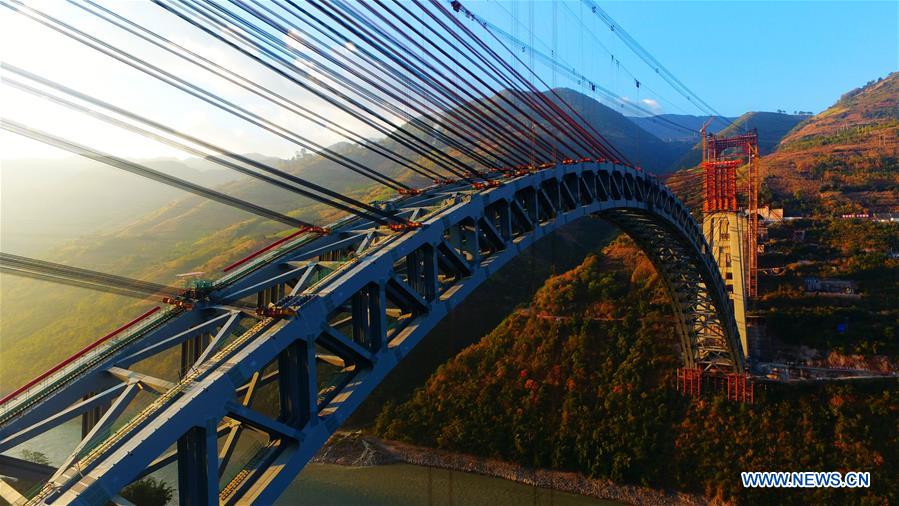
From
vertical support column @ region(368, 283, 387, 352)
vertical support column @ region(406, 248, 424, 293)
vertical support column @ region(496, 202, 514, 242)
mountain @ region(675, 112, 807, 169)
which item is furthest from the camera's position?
mountain @ region(675, 112, 807, 169)

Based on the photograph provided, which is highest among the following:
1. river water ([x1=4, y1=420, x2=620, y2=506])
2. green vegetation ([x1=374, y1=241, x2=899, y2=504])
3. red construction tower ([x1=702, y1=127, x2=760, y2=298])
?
red construction tower ([x1=702, y1=127, x2=760, y2=298])

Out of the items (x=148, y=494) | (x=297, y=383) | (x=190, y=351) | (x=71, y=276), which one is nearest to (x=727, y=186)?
(x=297, y=383)

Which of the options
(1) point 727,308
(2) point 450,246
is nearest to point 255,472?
(2) point 450,246

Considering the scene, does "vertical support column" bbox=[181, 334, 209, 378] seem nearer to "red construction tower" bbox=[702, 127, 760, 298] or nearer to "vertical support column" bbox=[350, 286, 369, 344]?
"vertical support column" bbox=[350, 286, 369, 344]

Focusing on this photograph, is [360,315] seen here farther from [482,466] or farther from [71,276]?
[482,466]

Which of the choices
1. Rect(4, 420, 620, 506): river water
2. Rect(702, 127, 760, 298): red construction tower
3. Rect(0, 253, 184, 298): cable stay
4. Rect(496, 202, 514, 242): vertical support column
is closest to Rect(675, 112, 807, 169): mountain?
Rect(702, 127, 760, 298): red construction tower

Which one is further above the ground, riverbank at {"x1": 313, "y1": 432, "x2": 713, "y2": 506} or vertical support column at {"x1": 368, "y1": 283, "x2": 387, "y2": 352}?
vertical support column at {"x1": 368, "y1": 283, "x2": 387, "y2": 352}

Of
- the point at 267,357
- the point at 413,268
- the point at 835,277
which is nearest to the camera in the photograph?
the point at 267,357
